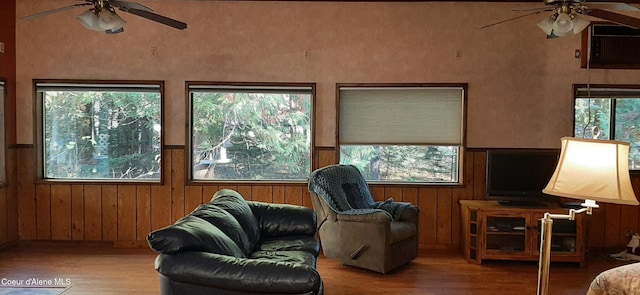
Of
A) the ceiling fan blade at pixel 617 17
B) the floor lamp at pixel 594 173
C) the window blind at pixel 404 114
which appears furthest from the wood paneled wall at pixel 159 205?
the floor lamp at pixel 594 173

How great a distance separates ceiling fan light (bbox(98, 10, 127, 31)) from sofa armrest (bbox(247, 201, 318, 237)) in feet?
5.75

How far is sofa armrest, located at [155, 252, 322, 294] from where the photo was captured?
2.62 m

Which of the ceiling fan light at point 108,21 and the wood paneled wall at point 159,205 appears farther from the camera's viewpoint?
the wood paneled wall at point 159,205

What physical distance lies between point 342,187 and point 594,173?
3109 mm

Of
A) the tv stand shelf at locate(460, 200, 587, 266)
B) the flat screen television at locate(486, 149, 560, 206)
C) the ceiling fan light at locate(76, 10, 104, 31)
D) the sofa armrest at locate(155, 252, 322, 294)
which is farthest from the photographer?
the flat screen television at locate(486, 149, 560, 206)

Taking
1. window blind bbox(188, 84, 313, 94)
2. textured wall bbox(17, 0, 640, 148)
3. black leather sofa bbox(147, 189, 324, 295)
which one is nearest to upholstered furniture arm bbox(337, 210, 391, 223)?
black leather sofa bbox(147, 189, 324, 295)

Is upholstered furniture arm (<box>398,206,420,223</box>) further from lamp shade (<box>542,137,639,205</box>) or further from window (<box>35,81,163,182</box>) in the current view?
lamp shade (<box>542,137,639,205</box>)

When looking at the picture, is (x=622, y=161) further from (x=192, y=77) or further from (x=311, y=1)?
(x=192, y=77)

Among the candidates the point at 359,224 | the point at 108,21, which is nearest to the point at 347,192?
the point at 359,224

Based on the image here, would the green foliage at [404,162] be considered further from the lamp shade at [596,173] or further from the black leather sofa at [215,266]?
the lamp shade at [596,173]

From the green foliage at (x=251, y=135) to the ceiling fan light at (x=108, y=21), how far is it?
90.2 inches

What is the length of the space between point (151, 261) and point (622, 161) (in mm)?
4317

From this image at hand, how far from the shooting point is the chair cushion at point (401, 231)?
4777 millimetres

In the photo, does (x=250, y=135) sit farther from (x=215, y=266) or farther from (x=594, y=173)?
(x=594, y=173)
